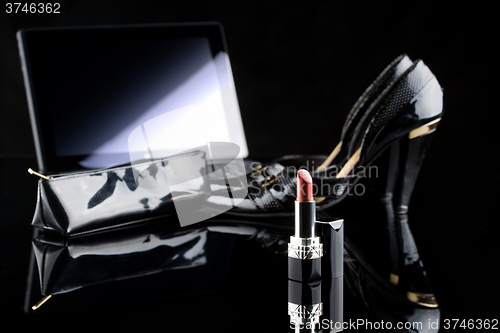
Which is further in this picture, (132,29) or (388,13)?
(388,13)

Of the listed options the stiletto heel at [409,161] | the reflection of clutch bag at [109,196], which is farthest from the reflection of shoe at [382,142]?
the reflection of clutch bag at [109,196]

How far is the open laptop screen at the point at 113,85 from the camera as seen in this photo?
34.6 inches

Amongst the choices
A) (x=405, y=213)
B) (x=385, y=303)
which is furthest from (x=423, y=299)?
(x=405, y=213)

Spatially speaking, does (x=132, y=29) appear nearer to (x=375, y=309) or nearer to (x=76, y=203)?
(x=76, y=203)

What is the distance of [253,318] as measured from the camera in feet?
1.11

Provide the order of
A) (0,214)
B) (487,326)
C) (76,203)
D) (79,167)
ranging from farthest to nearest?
(79,167), (0,214), (76,203), (487,326)

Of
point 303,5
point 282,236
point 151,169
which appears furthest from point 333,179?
point 303,5

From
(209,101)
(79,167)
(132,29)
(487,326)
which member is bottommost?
(487,326)

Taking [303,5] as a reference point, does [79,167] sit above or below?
below

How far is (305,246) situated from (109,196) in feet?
1.12

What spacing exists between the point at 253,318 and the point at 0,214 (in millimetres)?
603

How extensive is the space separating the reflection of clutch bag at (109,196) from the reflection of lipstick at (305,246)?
0.28 meters

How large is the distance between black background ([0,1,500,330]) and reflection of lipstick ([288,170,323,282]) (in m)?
0.81

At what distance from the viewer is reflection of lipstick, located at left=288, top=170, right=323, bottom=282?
1.25 ft
